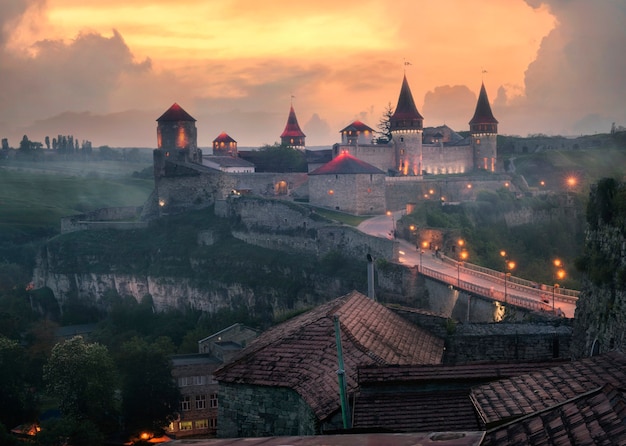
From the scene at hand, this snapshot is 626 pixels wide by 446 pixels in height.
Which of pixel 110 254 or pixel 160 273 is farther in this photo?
pixel 110 254

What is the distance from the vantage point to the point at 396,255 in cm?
4919

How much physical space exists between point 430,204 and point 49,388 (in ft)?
107

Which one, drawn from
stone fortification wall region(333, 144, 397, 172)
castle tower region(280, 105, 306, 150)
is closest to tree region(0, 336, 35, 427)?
stone fortification wall region(333, 144, 397, 172)

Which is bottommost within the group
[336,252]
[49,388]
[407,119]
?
[49,388]

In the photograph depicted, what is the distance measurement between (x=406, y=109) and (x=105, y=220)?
32.4 m

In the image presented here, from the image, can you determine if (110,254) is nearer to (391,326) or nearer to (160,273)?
(160,273)

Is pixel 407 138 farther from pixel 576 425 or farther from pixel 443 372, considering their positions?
pixel 576 425

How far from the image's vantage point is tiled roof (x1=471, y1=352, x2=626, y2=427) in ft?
32.9

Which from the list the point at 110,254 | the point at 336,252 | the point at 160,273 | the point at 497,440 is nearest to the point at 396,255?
the point at 336,252

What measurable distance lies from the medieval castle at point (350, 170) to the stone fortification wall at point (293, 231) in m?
3.51

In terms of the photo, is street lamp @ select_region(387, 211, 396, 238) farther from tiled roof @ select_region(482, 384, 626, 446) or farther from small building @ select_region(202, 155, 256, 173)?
tiled roof @ select_region(482, 384, 626, 446)

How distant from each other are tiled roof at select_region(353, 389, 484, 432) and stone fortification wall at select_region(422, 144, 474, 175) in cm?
7336

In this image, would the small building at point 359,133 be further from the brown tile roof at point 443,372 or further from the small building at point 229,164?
the brown tile roof at point 443,372

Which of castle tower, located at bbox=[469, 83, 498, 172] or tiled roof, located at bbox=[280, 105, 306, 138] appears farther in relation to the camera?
tiled roof, located at bbox=[280, 105, 306, 138]
